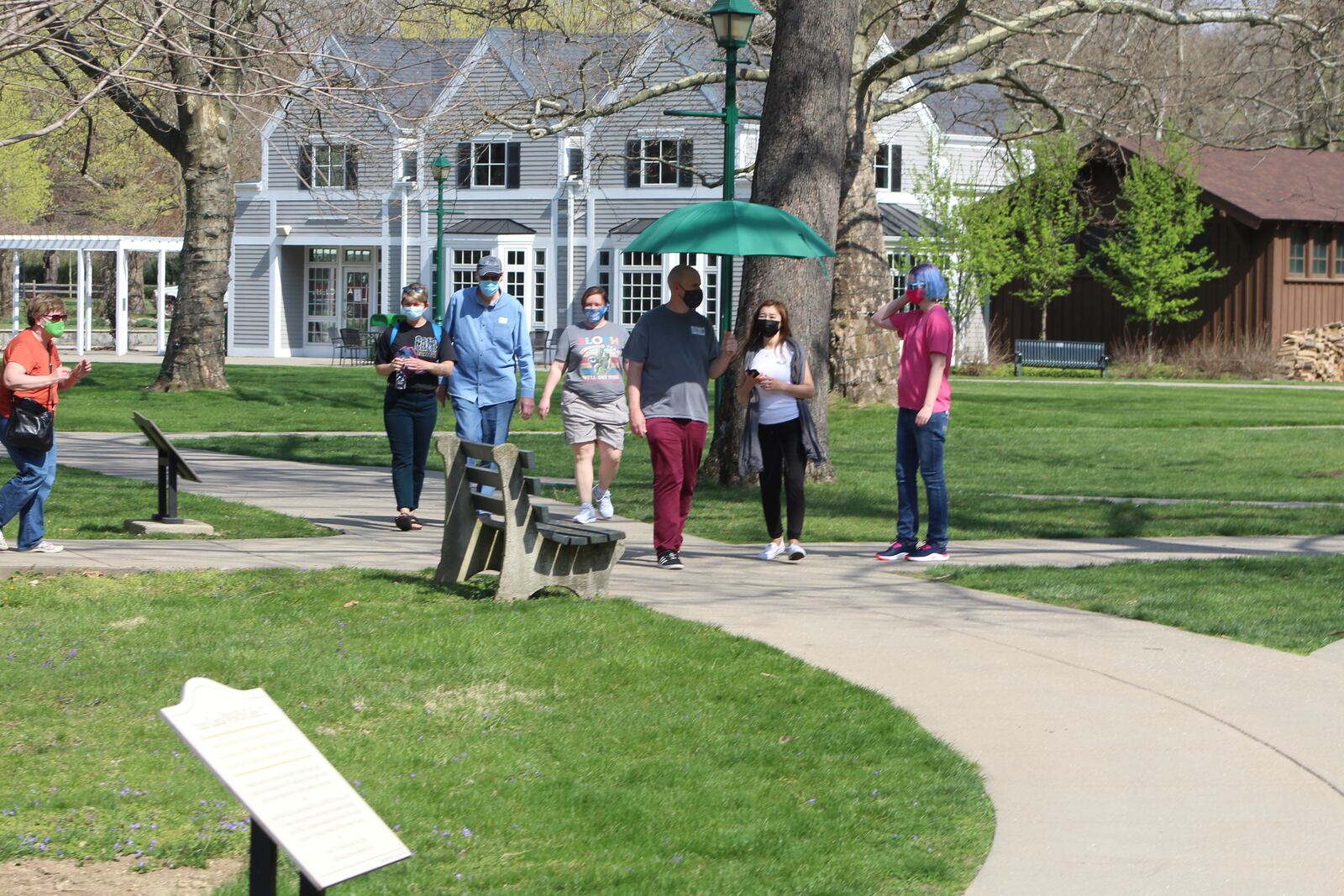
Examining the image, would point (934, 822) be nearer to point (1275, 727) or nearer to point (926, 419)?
point (1275, 727)

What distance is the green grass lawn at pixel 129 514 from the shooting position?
38.6ft

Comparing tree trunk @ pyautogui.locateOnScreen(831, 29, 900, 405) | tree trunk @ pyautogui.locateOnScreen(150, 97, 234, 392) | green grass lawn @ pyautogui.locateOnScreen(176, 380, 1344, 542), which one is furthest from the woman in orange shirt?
tree trunk @ pyautogui.locateOnScreen(150, 97, 234, 392)

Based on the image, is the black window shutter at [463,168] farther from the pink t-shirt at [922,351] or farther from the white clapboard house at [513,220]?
the pink t-shirt at [922,351]

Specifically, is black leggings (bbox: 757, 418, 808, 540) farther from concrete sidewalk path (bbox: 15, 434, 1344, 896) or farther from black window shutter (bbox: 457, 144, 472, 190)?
black window shutter (bbox: 457, 144, 472, 190)

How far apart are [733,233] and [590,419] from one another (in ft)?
7.18

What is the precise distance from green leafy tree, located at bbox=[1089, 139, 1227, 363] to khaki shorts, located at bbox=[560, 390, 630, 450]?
31.2 metres

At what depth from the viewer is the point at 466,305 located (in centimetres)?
1208

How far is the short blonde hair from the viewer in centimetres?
1031

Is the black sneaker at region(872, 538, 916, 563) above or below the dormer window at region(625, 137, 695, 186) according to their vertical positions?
below

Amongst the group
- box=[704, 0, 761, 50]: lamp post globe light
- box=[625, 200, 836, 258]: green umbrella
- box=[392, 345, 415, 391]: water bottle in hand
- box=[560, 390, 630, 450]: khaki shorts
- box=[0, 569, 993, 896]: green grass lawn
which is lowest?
box=[0, 569, 993, 896]: green grass lawn

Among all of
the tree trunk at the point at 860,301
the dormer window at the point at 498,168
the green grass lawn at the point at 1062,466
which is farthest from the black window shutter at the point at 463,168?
the green grass lawn at the point at 1062,466

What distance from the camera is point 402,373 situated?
1188cm

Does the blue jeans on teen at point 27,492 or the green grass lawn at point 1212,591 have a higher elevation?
the blue jeans on teen at point 27,492

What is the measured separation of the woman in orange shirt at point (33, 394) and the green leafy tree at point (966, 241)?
33962 millimetres
